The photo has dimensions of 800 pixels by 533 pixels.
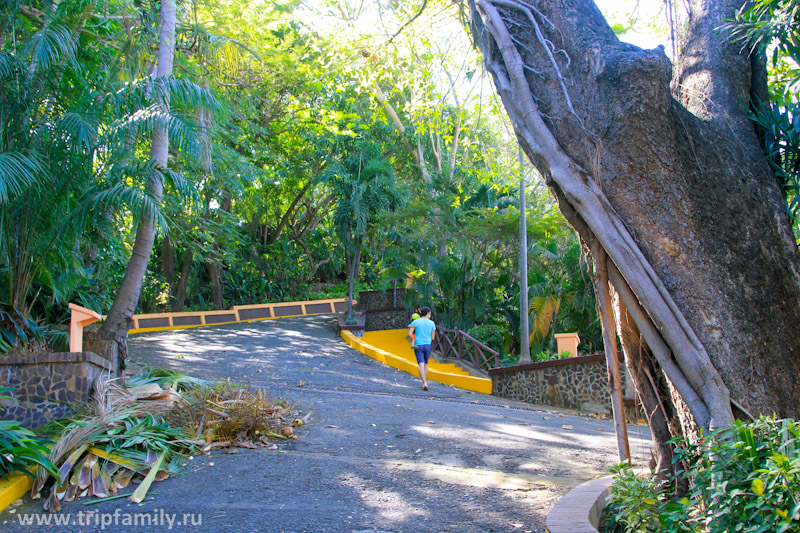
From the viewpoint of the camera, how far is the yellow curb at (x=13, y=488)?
472cm

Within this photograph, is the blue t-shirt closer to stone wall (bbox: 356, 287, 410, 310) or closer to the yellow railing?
the yellow railing

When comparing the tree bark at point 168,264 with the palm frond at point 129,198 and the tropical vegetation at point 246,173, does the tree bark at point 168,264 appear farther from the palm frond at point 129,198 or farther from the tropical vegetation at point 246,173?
the palm frond at point 129,198

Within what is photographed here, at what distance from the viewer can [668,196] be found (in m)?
4.28

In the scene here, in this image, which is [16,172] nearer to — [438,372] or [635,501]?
[635,501]

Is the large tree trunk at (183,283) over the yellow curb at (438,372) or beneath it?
over

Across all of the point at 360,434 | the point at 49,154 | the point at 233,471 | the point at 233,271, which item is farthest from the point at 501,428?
the point at 233,271

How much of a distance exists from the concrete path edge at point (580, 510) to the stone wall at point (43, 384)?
4.86 metres

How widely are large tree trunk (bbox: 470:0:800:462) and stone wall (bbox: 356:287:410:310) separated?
21174 mm

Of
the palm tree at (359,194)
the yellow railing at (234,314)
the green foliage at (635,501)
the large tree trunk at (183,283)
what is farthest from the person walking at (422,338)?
the large tree trunk at (183,283)

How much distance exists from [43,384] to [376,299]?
806 inches

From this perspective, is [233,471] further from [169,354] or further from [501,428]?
[169,354]

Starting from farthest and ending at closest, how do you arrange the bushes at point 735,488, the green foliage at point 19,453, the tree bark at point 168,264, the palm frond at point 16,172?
1. the tree bark at point 168,264
2. the palm frond at point 16,172
3. the green foliage at point 19,453
4. the bushes at point 735,488

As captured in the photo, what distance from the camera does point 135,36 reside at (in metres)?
10.5

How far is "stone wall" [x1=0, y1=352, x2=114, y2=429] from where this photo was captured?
6.25m
